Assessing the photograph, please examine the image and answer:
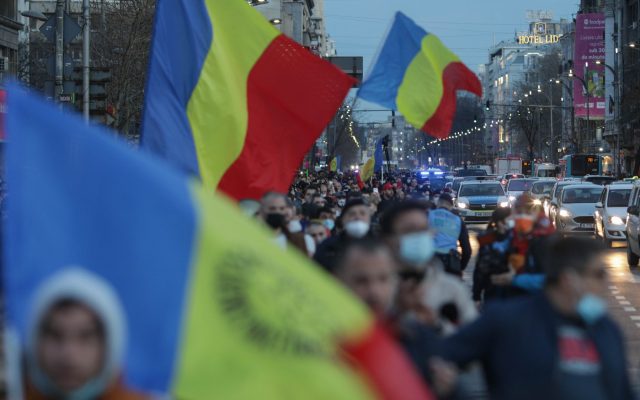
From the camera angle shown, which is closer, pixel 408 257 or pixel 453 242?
pixel 408 257

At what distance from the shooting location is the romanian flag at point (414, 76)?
1297 cm

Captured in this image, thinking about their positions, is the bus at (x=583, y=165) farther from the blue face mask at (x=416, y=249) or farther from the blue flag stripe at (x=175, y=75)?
the blue face mask at (x=416, y=249)

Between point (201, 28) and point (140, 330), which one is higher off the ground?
point (201, 28)

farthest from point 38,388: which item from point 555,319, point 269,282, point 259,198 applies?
point 259,198

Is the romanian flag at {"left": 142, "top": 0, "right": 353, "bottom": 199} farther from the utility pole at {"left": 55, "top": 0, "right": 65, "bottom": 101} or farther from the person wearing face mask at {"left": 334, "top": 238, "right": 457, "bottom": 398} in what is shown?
the utility pole at {"left": 55, "top": 0, "right": 65, "bottom": 101}

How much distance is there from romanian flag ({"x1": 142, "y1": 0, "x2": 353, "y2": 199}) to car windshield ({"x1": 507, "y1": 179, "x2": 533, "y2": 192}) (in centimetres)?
4033

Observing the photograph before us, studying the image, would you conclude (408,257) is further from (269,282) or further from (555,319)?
(269,282)

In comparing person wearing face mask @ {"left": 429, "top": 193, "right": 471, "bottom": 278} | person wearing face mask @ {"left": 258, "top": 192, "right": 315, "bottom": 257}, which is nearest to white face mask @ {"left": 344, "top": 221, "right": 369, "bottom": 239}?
person wearing face mask @ {"left": 258, "top": 192, "right": 315, "bottom": 257}

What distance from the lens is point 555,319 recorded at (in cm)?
496

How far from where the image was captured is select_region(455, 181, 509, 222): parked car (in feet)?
141

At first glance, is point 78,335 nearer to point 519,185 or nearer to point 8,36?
point 519,185

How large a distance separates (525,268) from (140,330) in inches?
238

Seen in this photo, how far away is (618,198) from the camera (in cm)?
3316

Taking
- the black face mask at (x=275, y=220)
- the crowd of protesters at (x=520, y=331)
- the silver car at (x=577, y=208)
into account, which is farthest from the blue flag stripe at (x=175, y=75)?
the silver car at (x=577, y=208)
